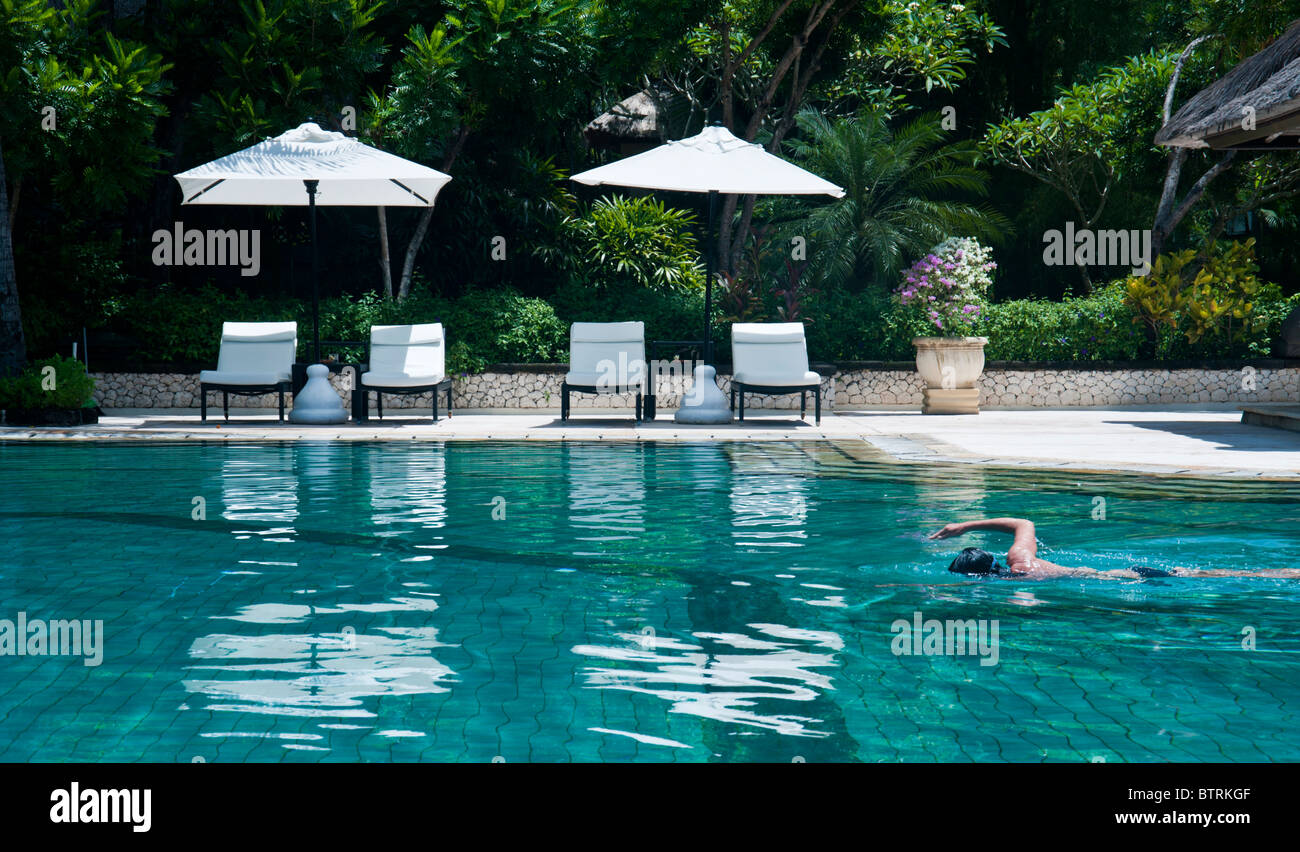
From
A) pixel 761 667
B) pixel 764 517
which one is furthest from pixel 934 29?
pixel 761 667

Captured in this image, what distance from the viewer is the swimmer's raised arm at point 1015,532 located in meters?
6.71

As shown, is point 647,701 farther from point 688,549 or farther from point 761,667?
point 688,549

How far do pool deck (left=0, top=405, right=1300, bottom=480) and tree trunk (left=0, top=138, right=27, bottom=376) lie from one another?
120 cm

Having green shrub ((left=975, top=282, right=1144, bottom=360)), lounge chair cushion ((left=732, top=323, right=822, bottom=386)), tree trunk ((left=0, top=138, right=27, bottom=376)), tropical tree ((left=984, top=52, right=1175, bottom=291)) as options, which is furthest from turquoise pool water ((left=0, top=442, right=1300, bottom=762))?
tropical tree ((left=984, top=52, right=1175, bottom=291))

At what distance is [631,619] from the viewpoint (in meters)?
5.91

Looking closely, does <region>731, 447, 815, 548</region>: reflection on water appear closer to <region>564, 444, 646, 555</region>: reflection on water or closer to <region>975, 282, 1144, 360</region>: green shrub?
<region>564, 444, 646, 555</region>: reflection on water

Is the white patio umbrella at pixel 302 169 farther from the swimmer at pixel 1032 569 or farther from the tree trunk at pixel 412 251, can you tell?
the swimmer at pixel 1032 569

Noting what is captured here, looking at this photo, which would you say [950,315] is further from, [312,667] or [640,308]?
[312,667]

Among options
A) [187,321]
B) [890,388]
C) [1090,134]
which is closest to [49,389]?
[187,321]

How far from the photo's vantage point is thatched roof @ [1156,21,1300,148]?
1255 centimetres

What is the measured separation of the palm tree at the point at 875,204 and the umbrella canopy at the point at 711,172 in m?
5.26

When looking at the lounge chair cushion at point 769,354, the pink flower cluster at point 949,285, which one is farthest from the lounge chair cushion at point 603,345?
the pink flower cluster at point 949,285

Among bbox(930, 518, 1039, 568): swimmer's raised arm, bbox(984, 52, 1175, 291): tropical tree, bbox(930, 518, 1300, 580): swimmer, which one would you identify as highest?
bbox(984, 52, 1175, 291): tropical tree

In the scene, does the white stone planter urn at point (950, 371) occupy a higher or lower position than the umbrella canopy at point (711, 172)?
lower
